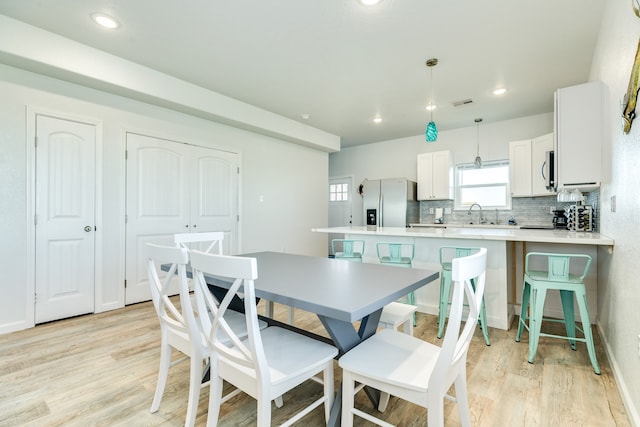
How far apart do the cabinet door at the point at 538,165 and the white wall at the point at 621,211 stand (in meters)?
1.94

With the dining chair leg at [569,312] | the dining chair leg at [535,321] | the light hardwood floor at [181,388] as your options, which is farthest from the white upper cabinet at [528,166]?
the dining chair leg at [535,321]

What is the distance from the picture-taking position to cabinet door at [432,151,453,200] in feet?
17.7

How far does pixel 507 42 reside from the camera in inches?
109

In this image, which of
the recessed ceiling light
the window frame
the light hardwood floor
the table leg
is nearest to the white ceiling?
the recessed ceiling light

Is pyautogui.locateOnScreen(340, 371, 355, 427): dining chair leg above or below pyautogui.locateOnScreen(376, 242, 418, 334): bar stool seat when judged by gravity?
below

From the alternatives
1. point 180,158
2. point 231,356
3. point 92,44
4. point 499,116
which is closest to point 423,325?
point 231,356

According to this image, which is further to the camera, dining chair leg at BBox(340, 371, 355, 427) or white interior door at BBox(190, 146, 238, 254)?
white interior door at BBox(190, 146, 238, 254)

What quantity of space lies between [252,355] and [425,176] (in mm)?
5168

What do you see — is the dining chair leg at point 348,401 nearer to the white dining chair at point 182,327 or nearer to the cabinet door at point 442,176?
the white dining chair at point 182,327

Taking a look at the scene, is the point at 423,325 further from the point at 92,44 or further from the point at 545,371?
the point at 92,44

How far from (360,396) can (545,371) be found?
1.31 meters

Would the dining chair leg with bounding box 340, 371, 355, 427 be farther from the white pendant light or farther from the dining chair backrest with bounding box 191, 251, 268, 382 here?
the white pendant light

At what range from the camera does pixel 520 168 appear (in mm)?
4637

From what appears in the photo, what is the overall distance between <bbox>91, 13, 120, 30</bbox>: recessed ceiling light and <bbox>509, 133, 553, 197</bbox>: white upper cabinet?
5.15 m
